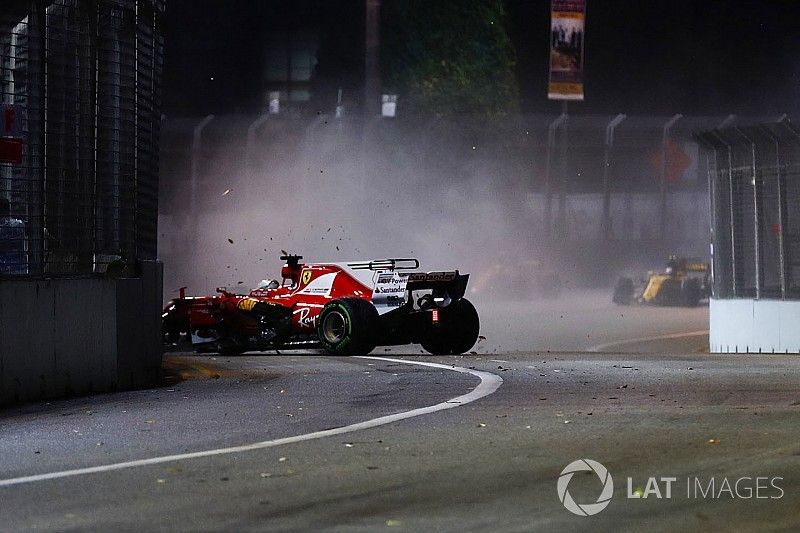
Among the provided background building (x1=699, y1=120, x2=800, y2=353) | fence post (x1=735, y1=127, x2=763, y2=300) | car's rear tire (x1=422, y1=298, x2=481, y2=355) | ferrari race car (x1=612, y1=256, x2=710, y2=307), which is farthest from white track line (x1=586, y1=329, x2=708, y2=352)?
ferrari race car (x1=612, y1=256, x2=710, y2=307)

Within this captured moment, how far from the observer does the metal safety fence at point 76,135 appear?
12.4m

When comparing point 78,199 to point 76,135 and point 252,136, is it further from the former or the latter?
point 252,136

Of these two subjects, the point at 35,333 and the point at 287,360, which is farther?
the point at 287,360

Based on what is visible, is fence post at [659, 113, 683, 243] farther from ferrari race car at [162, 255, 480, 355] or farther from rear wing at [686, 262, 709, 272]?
ferrari race car at [162, 255, 480, 355]

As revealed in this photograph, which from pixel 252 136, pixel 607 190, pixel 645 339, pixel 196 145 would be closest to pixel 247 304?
pixel 645 339

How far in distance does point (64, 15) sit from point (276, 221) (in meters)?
32.3

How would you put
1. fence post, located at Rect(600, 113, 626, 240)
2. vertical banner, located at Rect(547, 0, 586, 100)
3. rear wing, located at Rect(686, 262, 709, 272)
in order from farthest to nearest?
fence post, located at Rect(600, 113, 626, 240) → vertical banner, located at Rect(547, 0, 586, 100) → rear wing, located at Rect(686, 262, 709, 272)

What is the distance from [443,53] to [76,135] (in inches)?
1411

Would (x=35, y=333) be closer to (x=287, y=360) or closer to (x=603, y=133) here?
(x=287, y=360)

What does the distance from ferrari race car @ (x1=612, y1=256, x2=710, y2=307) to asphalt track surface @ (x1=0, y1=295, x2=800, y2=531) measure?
28.6 metres

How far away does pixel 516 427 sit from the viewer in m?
9.45

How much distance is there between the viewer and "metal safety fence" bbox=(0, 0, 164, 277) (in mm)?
12383

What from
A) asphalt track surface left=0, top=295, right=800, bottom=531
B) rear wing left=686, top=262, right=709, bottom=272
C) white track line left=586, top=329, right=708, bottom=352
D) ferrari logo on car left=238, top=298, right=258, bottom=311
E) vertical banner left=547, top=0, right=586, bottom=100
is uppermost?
vertical banner left=547, top=0, right=586, bottom=100

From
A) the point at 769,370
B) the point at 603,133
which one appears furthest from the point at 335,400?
the point at 603,133
